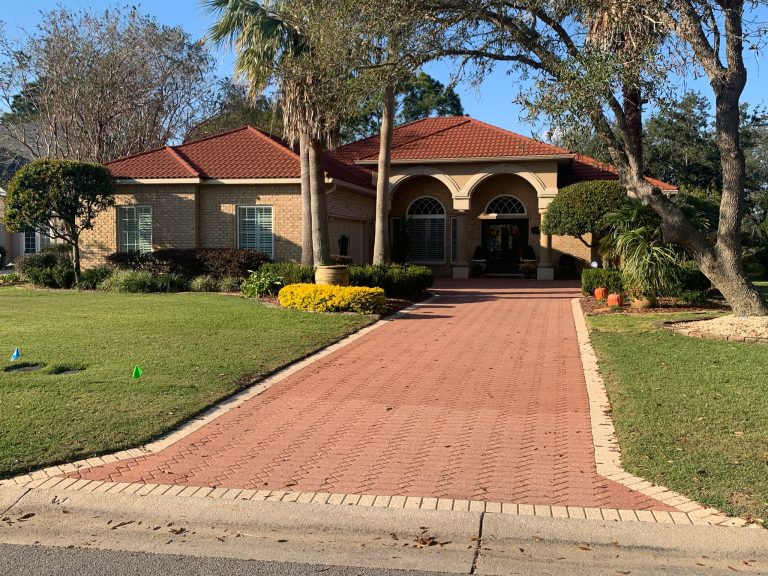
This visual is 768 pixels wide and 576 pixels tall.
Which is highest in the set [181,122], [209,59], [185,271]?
[209,59]

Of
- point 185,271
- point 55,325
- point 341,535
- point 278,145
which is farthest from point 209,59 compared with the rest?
point 341,535

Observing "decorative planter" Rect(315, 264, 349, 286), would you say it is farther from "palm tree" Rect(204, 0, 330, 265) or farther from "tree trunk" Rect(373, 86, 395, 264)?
"tree trunk" Rect(373, 86, 395, 264)

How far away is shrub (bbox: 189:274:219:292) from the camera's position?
65.2 feet

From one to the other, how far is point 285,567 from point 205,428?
2.92 m

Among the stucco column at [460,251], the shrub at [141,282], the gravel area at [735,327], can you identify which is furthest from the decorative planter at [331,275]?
the stucco column at [460,251]

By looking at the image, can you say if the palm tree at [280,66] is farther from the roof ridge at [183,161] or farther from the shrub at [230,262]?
the roof ridge at [183,161]

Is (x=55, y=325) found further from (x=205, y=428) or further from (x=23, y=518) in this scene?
(x=23, y=518)

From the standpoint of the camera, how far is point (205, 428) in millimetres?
6988

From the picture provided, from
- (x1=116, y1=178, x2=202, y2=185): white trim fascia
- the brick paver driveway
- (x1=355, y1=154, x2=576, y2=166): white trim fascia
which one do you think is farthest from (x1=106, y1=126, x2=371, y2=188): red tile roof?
the brick paver driveway

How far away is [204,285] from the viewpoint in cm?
1989

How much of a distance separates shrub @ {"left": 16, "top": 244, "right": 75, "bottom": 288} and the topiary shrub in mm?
13808

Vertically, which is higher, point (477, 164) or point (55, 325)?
point (477, 164)

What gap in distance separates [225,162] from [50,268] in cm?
607

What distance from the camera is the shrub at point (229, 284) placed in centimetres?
1981
